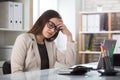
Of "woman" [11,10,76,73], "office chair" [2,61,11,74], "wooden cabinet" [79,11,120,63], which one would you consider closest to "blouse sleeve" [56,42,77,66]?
"woman" [11,10,76,73]

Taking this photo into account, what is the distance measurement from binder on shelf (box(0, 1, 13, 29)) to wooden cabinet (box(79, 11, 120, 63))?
5.14ft

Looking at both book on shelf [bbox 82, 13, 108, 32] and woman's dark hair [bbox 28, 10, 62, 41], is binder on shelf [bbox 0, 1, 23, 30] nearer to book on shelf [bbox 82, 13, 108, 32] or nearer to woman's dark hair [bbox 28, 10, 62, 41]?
woman's dark hair [bbox 28, 10, 62, 41]

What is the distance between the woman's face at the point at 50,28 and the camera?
2.47m

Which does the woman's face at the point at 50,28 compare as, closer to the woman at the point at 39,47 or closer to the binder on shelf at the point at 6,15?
the woman at the point at 39,47

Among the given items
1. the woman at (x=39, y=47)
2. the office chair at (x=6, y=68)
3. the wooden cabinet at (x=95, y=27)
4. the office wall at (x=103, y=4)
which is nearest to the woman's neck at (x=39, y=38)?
the woman at (x=39, y=47)

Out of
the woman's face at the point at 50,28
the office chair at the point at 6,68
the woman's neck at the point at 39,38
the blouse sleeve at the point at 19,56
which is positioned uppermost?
the woman's face at the point at 50,28

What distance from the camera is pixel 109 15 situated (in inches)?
179

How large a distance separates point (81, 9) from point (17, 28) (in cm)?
181

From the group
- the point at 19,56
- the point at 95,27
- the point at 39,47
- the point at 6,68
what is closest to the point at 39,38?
the point at 39,47

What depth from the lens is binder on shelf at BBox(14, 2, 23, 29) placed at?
3.54m

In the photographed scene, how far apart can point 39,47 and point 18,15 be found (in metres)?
1.22

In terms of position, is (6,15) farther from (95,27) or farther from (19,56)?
(95,27)

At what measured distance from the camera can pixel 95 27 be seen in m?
4.68

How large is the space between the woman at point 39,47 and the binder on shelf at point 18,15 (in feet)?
3.31
